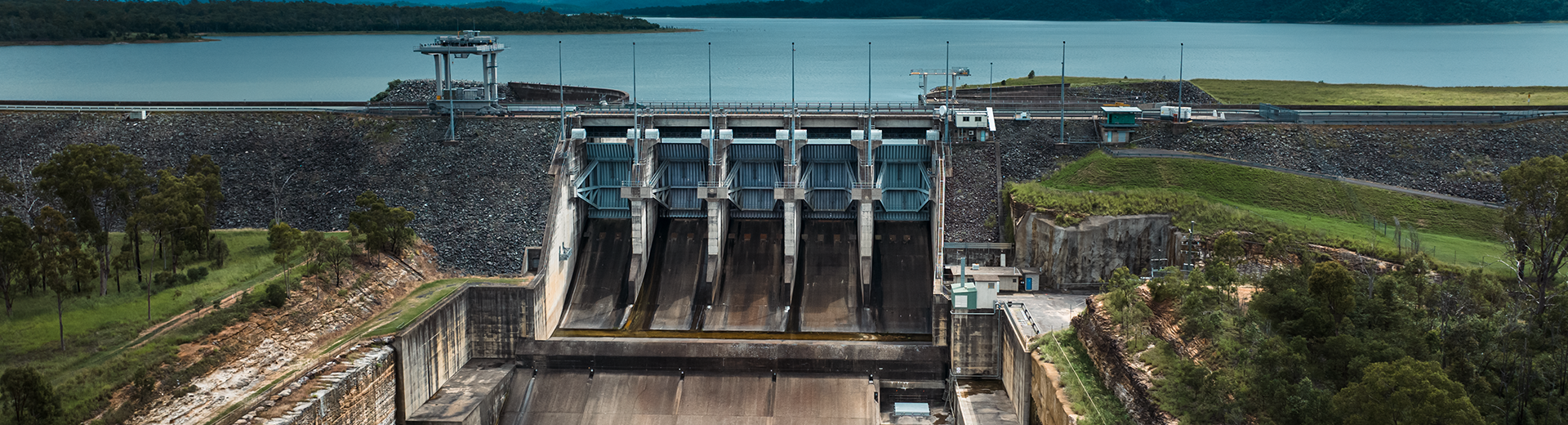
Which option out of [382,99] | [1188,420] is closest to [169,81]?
[382,99]

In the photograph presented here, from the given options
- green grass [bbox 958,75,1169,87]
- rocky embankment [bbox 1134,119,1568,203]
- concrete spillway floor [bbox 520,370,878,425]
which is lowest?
concrete spillway floor [bbox 520,370,878,425]

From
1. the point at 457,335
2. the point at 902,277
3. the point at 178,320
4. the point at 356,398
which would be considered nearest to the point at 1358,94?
the point at 902,277

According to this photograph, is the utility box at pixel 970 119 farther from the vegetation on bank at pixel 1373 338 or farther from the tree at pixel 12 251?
the tree at pixel 12 251

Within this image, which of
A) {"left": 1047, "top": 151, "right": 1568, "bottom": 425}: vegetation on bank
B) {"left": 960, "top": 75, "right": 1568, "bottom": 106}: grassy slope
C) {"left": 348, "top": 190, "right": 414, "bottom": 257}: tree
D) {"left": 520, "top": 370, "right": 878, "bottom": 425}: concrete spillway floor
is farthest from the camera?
{"left": 960, "top": 75, "right": 1568, "bottom": 106}: grassy slope

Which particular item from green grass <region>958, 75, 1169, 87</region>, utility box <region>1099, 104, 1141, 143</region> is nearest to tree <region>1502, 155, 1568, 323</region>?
utility box <region>1099, 104, 1141, 143</region>

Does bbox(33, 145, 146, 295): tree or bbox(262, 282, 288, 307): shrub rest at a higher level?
bbox(33, 145, 146, 295): tree

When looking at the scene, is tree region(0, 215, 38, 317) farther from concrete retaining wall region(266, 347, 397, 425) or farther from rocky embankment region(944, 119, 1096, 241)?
rocky embankment region(944, 119, 1096, 241)

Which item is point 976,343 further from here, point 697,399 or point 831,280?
point 697,399
